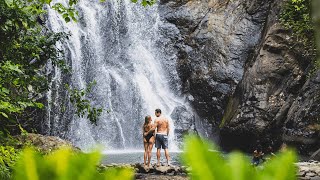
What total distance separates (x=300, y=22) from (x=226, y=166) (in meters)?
21.2

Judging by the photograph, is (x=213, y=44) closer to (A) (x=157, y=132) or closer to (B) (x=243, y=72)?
(B) (x=243, y=72)

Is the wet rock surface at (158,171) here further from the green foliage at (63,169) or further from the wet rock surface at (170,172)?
the green foliage at (63,169)

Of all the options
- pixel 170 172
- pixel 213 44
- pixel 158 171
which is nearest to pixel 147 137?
pixel 158 171

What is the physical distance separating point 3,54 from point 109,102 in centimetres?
2039

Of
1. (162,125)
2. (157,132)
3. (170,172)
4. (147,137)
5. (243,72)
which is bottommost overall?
(170,172)

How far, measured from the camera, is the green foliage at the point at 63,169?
0.34 meters

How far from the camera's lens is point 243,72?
24.7 m

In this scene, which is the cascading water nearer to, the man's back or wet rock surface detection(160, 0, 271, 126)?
wet rock surface detection(160, 0, 271, 126)

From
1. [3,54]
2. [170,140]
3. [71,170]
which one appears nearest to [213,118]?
[170,140]

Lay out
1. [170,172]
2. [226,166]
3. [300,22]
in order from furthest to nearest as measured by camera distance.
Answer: [300,22] < [170,172] < [226,166]

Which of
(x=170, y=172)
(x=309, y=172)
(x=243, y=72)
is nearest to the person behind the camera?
(x=309, y=172)

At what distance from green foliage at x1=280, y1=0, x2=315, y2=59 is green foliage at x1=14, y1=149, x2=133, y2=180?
20.2 meters

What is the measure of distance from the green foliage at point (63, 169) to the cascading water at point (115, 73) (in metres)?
22.2

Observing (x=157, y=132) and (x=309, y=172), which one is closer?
(x=309, y=172)
